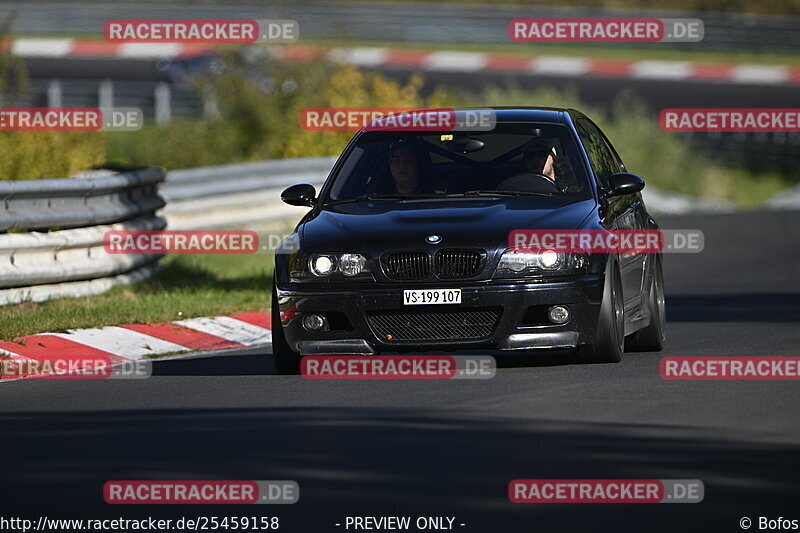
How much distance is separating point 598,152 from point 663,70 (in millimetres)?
Answer: 32841

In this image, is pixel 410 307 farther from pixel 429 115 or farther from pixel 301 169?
pixel 301 169

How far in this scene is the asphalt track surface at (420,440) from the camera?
660cm

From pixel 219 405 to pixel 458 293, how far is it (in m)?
1.59

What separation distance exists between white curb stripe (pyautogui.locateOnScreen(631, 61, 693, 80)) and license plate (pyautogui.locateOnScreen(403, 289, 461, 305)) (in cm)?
3399

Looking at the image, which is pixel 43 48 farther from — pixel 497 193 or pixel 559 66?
pixel 497 193

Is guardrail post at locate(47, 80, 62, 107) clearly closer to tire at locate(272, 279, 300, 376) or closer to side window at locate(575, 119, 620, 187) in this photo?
side window at locate(575, 119, 620, 187)

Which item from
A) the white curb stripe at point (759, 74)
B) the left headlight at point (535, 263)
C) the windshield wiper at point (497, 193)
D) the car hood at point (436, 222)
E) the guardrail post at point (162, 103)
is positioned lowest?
the left headlight at point (535, 263)

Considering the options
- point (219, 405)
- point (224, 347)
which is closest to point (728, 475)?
point (219, 405)

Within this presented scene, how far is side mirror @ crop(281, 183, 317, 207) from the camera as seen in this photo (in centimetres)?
1149

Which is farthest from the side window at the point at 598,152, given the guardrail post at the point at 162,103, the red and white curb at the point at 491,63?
the red and white curb at the point at 491,63
